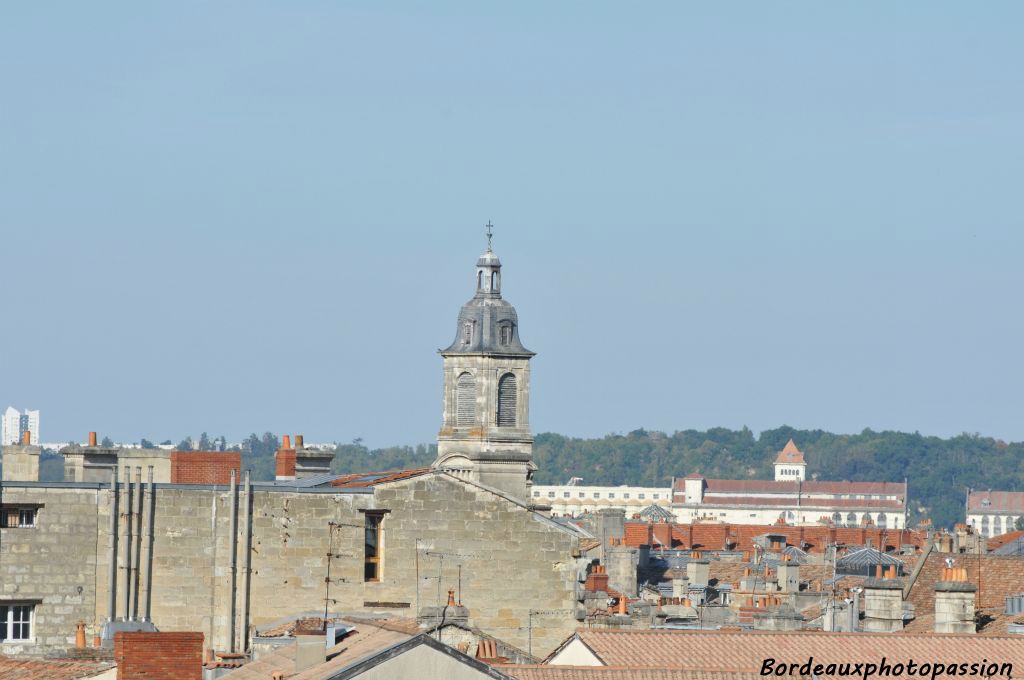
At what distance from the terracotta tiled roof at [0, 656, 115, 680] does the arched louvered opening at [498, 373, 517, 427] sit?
72.2 metres

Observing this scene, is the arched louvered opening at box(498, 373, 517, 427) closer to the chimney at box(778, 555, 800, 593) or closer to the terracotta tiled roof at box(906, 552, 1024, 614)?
the chimney at box(778, 555, 800, 593)

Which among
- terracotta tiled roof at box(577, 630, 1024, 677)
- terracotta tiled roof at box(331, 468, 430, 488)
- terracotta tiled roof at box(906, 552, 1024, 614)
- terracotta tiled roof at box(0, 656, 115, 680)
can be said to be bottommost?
terracotta tiled roof at box(0, 656, 115, 680)

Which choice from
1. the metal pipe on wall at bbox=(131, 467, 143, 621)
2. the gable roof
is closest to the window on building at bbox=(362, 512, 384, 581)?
the metal pipe on wall at bbox=(131, 467, 143, 621)

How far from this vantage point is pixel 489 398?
→ 10138 cm

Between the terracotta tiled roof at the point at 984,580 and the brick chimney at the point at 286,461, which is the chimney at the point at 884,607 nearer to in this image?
the terracotta tiled roof at the point at 984,580

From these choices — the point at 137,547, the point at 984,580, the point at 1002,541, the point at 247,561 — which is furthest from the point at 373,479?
the point at 1002,541

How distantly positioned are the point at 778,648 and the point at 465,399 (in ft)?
232

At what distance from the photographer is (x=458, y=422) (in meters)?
101

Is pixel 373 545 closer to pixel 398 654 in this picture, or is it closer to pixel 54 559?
pixel 54 559

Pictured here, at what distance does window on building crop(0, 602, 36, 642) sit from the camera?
36.9 meters

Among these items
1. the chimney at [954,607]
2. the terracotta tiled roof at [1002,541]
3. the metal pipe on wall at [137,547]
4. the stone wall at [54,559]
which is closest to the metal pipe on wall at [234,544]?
the metal pipe on wall at [137,547]

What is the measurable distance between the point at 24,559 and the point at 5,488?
105cm

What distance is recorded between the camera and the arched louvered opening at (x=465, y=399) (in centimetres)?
10131

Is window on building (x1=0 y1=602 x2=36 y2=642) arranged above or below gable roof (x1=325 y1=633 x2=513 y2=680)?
below
